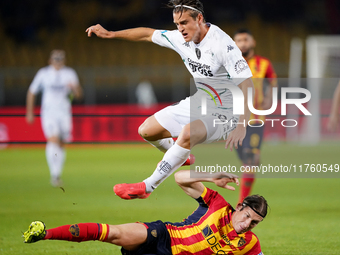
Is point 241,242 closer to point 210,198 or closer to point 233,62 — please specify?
point 210,198

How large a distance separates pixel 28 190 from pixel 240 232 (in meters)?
5.57

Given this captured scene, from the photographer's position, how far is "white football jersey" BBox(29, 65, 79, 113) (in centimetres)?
965

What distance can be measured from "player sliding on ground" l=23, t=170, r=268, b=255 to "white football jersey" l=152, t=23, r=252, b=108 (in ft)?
3.39

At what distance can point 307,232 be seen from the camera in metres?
5.47

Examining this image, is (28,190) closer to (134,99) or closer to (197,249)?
(197,249)

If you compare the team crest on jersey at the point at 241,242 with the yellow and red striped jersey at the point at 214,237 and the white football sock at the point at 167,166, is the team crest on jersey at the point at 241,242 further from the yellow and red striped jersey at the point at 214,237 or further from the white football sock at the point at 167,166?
the white football sock at the point at 167,166

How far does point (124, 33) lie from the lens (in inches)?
→ 192

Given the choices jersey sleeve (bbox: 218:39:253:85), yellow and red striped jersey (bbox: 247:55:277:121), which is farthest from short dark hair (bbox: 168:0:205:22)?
yellow and red striped jersey (bbox: 247:55:277:121)

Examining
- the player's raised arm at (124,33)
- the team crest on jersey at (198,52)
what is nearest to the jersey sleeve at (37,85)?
the player's raised arm at (124,33)

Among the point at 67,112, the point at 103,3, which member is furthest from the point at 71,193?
the point at 103,3

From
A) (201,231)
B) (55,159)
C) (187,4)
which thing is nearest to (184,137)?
(201,231)

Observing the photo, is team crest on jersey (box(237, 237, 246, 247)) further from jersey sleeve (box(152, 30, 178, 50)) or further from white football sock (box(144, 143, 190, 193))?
jersey sleeve (box(152, 30, 178, 50))

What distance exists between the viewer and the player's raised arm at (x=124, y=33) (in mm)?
4777

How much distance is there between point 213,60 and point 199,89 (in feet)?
1.43
